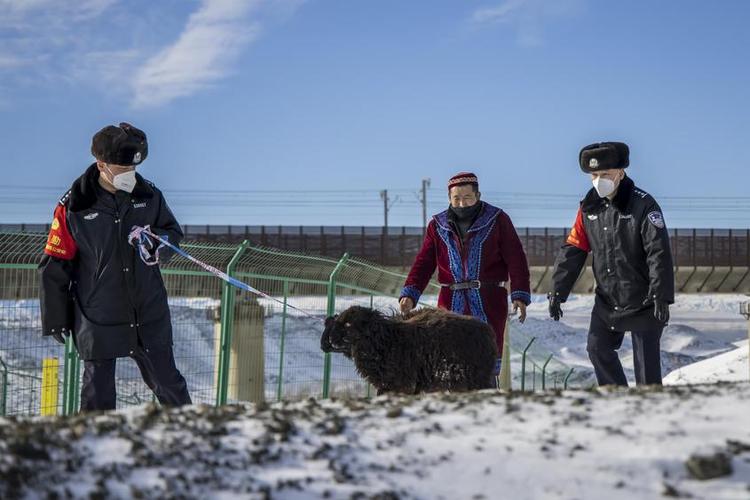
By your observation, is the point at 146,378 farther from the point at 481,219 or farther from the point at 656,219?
the point at 656,219

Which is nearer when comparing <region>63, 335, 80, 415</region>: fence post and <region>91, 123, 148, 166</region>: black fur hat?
<region>91, 123, 148, 166</region>: black fur hat

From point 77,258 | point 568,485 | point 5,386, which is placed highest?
point 77,258

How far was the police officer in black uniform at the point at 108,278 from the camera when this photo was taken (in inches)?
Answer: 231

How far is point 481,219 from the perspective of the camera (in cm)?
746

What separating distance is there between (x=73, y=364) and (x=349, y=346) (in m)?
A: 3.12

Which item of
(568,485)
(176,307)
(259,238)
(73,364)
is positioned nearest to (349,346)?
(73,364)

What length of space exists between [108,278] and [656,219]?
3.40m

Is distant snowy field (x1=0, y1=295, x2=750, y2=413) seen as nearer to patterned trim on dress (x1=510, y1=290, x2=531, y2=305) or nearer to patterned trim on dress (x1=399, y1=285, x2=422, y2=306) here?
patterned trim on dress (x1=399, y1=285, x2=422, y2=306)

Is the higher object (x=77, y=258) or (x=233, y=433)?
(x=77, y=258)

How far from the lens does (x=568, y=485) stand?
318cm

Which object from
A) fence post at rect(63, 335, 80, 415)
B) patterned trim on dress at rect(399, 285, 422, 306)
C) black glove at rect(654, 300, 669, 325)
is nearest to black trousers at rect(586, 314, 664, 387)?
black glove at rect(654, 300, 669, 325)

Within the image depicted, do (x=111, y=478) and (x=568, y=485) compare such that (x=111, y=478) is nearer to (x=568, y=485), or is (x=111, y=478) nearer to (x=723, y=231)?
(x=568, y=485)

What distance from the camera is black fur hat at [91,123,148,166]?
5.99 m

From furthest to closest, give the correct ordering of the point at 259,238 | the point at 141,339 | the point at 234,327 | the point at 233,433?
1. the point at 259,238
2. the point at 234,327
3. the point at 141,339
4. the point at 233,433
